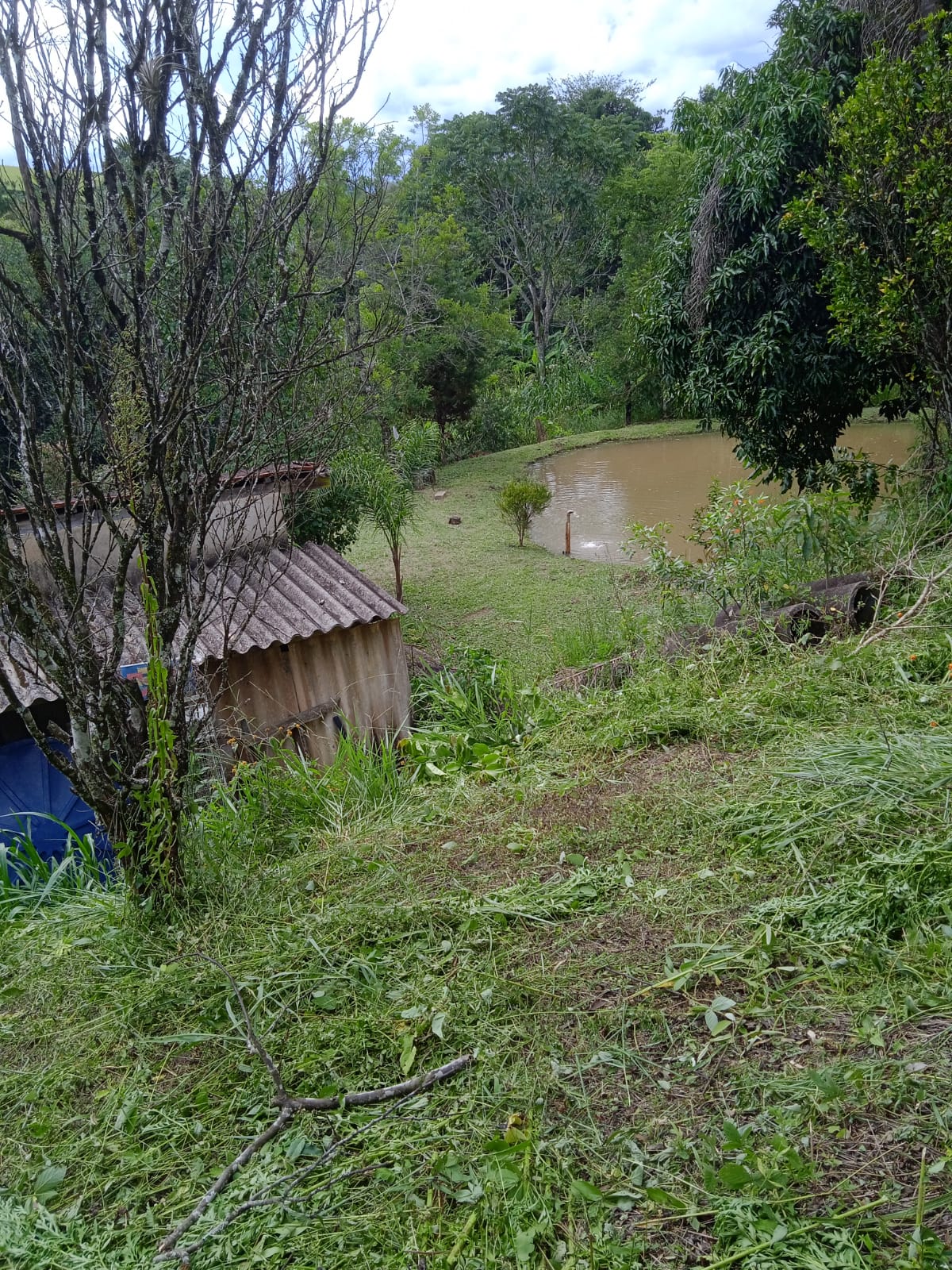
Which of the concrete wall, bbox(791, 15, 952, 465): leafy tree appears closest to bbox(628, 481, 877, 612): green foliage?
bbox(791, 15, 952, 465): leafy tree

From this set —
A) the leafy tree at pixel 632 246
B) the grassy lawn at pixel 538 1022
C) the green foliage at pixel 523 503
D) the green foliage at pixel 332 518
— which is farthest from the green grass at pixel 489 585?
the leafy tree at pixel 632 246

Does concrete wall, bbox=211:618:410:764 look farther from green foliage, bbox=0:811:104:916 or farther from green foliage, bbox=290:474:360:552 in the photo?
green foliage, bbox=0:811:104:916

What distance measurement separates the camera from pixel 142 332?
223cm

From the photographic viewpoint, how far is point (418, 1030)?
2.01 meters

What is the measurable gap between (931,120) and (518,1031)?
19.0 feet

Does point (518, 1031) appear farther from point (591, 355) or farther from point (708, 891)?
point (591, 355)

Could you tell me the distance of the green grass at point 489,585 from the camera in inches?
340

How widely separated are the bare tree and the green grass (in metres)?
3.69

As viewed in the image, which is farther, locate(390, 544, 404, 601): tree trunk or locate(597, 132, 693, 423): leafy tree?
locate(597, 132, 693, 423): leafy tree

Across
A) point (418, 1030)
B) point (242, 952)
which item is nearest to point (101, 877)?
point (242, 952)

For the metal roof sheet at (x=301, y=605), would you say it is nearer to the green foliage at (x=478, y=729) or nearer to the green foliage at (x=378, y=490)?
the green foliage at (x=478, y=729)

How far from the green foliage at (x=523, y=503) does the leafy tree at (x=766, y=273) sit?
4.95 meters

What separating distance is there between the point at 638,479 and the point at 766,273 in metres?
10.0

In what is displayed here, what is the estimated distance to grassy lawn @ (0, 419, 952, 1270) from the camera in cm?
152
